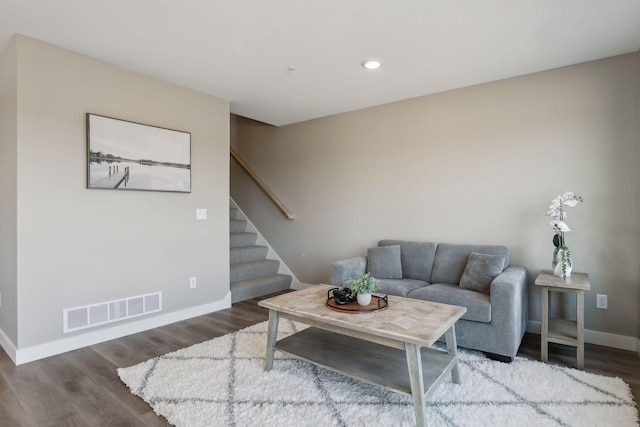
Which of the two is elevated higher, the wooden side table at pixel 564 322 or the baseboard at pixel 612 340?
the wooden side table at pixel 564 322

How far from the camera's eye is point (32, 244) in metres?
2.56

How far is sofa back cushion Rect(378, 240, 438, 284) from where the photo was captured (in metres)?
3.47

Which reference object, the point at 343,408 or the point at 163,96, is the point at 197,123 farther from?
the point at 343,408

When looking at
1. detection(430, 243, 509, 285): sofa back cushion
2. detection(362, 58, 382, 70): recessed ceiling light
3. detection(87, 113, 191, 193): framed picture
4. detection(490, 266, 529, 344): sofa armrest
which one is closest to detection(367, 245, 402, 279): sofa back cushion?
detection(430, 243, 509, 285): sofa back cushion

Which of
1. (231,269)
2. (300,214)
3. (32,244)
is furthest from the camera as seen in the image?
(300,214)

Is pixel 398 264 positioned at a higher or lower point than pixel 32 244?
lower

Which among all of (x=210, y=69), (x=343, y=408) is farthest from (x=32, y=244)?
(x=343, y=408)

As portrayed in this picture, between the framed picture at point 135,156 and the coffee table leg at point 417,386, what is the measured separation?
8.86 feet

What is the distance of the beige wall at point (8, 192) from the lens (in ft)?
8.34

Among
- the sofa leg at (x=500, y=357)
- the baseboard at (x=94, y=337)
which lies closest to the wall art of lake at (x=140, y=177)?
the baseboard at (x=94, y=337)

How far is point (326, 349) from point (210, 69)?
2519 mm

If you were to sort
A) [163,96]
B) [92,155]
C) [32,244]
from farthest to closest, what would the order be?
[163,96] → [92,155] → [32,244]

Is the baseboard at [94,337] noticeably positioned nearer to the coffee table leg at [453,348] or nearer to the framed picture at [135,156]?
the framed picture at [135,156]

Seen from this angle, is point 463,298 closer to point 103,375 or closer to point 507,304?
point 507,304
